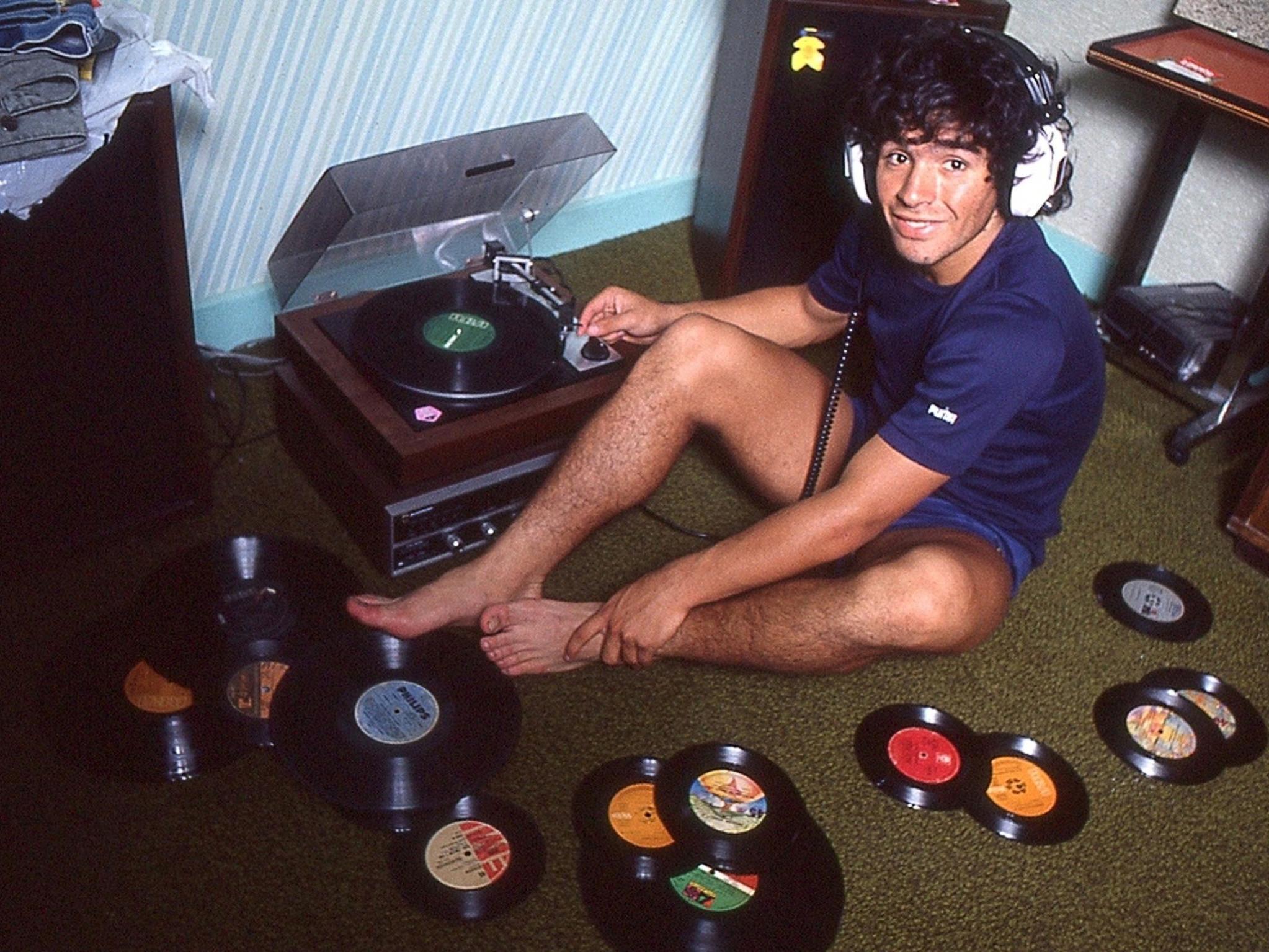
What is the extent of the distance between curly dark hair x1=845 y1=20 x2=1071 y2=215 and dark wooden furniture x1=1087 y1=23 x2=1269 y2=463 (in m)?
0.84

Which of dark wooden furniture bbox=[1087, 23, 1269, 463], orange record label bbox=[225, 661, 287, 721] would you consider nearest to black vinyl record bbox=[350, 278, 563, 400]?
orange record label bbox=[225, 661, 287, 721]

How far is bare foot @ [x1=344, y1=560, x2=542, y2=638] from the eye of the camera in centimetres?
190

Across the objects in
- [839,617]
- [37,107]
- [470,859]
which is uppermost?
[37,107]

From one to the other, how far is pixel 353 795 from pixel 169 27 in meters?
1.28

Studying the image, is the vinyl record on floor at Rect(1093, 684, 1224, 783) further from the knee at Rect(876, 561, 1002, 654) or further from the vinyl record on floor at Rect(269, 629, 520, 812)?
the vinyl record on floor at Rect(269, 629, 520, 812)

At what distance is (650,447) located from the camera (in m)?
1.89

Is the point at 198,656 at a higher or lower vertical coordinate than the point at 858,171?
lower

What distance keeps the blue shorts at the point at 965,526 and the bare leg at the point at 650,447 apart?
152mm

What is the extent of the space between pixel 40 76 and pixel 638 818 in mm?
1192

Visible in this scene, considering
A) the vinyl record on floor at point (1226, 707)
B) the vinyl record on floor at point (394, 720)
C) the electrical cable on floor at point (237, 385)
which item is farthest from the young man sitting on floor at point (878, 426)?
the electrical cable on floor at point (237, 385)

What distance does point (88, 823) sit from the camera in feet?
5.41

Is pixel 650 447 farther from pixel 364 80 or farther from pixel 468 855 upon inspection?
pixel 364 80

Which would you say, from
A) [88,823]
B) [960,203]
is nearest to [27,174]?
[88,823]

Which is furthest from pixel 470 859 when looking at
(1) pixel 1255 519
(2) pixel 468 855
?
(1) pixel 1255 519
